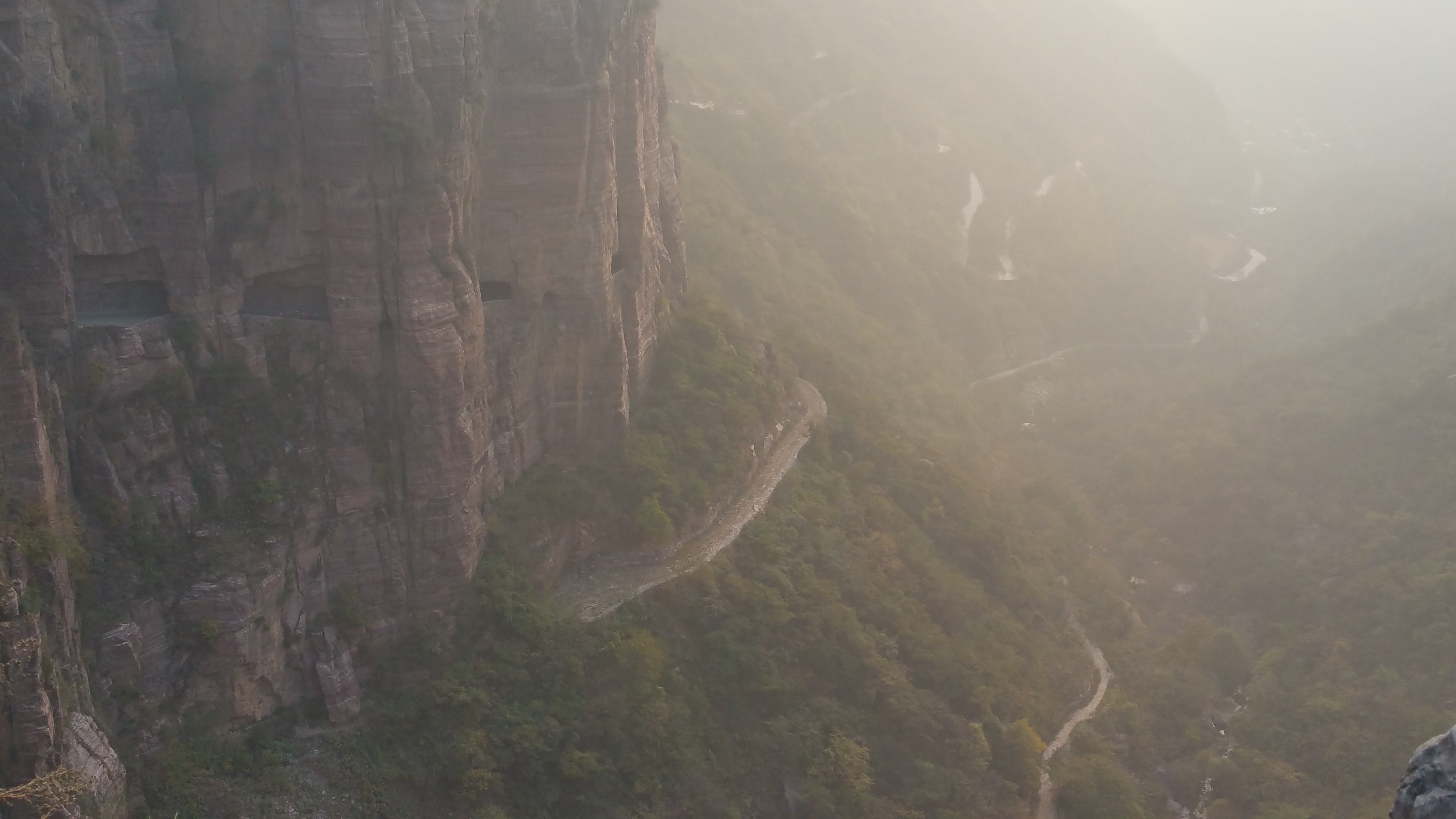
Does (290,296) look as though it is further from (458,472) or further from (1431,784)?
(1431,784)

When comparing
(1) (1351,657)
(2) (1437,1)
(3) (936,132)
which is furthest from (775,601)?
(2) (1437,1)

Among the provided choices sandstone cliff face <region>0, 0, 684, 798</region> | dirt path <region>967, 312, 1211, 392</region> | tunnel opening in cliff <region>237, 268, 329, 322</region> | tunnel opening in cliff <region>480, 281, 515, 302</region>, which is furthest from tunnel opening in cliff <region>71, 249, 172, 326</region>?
dirt path <region>967, 312, 1211, 392</region>

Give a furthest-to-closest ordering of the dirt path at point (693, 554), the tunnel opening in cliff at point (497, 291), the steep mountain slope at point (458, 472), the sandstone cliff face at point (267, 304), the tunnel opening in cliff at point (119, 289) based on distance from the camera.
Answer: the dirt path at point (693, 554) < the tunnel opening in cliff at point (497, 291) < the tunnel opening in cliff at point (119, 289) < the steep mountain slope at point (458, 472) < the sandstone cliff face at point (267, 304)

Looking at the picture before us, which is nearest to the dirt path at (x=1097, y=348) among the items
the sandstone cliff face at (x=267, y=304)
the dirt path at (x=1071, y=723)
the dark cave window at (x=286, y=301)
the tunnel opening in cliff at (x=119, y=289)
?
the dirt path at (x=1071, y=723)

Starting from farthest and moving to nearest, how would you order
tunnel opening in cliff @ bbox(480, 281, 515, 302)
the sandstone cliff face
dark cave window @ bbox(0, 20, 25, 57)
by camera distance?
tunnel opening in cliff @ bbox(480, 281, 515, 302), the sandstone cliff face, dark cave window @ bbox(0, 20, 25, 57)

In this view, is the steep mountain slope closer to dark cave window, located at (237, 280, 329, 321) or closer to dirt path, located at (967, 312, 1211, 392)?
dark cave window, located at (237, 280, 329, 321)

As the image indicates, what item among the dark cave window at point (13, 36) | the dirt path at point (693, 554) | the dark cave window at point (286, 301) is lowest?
the dirt path at point (693, 554)

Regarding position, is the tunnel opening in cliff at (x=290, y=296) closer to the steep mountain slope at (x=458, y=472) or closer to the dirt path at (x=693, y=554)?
the steep mountain slope at (x=458, y=472)
